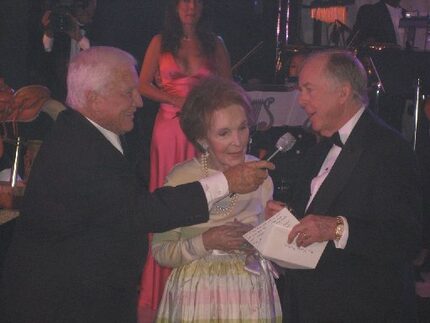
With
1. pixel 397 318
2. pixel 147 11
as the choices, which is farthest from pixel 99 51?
pixel 147 11

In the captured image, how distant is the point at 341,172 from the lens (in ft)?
9.16

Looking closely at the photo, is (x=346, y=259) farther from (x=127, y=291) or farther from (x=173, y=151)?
(x=173, y=151)

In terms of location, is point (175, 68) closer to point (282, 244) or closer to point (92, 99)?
point (92, 99)

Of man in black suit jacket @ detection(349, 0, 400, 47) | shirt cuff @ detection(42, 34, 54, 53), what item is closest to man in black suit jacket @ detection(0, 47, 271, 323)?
shirt cuff @ detection(42, 34, 54, 53)

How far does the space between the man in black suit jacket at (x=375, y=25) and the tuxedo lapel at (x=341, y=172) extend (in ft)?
14.8

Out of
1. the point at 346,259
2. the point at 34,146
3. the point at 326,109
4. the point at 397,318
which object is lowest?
the point at 397,318

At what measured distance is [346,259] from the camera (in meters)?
2.79

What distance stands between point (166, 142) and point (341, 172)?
104 inches

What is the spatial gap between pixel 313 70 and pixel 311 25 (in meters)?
4.84

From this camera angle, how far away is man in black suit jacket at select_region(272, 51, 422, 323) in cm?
267

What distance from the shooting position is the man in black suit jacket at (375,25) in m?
7.26

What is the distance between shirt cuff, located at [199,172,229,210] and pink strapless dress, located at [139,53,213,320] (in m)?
2.42

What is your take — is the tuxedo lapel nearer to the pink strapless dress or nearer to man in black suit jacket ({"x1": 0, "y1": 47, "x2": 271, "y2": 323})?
man in black suit jacket ({"x1": 0, "y1": 47, "x2": 271, "y2": 323})

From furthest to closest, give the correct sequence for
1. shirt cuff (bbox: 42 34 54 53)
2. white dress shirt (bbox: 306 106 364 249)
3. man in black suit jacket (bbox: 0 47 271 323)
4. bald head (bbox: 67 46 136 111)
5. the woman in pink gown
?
shirt cuff (bbox: 42 34 54 53) → the woman in pink gown → white dress shirt (bbox: 306 106 364 249) → bald head (bbox: 67 46 136 111) → man in black suit jacket (bbox: 0 47 271 323)
